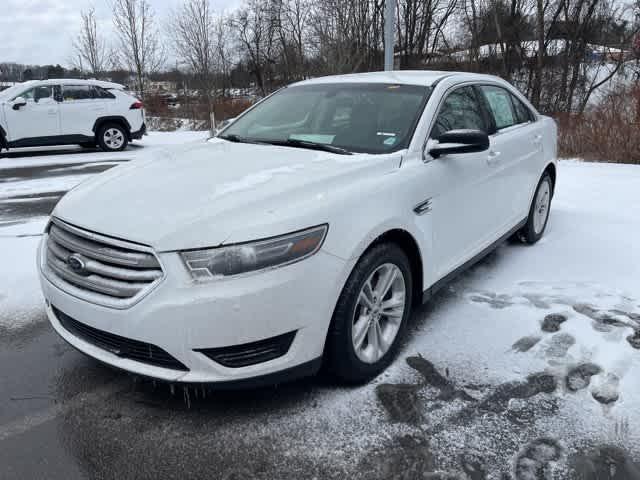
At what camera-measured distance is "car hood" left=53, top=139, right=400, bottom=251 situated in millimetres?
2250

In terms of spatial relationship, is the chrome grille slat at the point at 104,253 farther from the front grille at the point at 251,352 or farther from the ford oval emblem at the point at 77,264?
the front grille at the point at 251,352

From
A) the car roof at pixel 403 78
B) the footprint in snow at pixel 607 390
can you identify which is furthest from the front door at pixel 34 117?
the footprint in snow at pixel 607 390

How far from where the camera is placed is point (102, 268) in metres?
2.34

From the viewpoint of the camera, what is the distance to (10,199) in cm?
749

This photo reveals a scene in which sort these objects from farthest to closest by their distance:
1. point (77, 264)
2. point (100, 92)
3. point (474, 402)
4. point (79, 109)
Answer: point (100, 92)
point (79, 109)
point (474, 402)
point (77, 264)

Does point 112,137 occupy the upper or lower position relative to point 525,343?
upper

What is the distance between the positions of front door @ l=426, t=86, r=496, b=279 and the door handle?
41mm

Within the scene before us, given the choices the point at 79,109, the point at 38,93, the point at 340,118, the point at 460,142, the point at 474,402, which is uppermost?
the point at 38,93

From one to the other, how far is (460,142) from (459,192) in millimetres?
416

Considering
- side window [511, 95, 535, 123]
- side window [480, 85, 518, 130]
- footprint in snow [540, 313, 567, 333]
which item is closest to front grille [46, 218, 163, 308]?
footprint in snow [540, 313, 567, 333]

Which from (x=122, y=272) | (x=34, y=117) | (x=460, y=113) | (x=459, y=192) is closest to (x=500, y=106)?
(x=460, y=113)

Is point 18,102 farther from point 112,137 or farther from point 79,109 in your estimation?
point 112,137

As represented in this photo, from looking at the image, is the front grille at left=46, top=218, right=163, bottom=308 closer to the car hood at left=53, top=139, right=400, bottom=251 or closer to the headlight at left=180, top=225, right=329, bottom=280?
the car hood at left=53, top=139, right=400, bottom=251

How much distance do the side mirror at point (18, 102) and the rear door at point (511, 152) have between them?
11.0 metres
